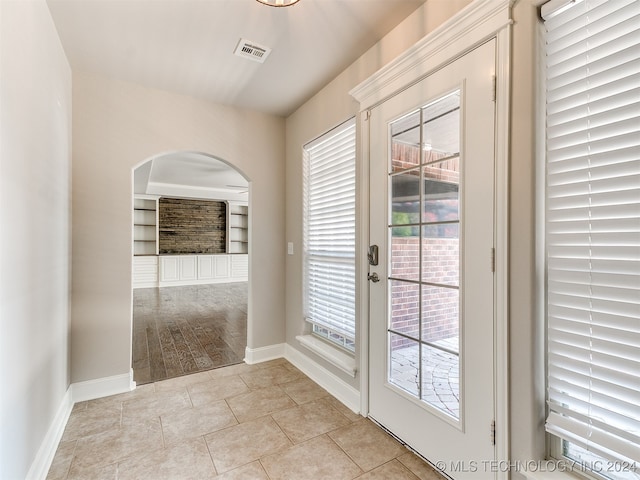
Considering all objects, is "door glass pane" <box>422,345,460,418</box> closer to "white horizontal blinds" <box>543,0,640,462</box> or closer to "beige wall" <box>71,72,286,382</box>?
"white horizontal blinds" <box>543,0,640,462</box>

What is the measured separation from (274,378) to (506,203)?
2.40 m

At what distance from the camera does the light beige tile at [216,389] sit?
2517 millimetres

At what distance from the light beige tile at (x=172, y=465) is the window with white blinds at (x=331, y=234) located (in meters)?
1.27

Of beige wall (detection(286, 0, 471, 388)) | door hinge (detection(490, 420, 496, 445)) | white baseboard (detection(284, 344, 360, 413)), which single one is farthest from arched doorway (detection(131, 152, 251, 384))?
door hinge (detection(490, 420, 496, 445))

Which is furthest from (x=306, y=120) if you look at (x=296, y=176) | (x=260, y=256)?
(x=260, y=256)

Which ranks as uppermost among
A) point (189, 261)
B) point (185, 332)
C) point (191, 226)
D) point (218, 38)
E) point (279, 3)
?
point (218, 38)

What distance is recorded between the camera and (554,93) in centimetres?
126

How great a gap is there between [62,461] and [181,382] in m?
1.02

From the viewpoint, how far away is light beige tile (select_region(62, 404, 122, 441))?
207 cm

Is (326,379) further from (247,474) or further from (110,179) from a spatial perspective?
(110,179)

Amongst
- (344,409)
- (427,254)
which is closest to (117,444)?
(344,409)

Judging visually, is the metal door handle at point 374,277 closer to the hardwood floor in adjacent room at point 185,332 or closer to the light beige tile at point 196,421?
the light beige tile at point 196,421

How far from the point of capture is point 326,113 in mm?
2771

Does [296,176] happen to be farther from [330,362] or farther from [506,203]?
[506,203]
